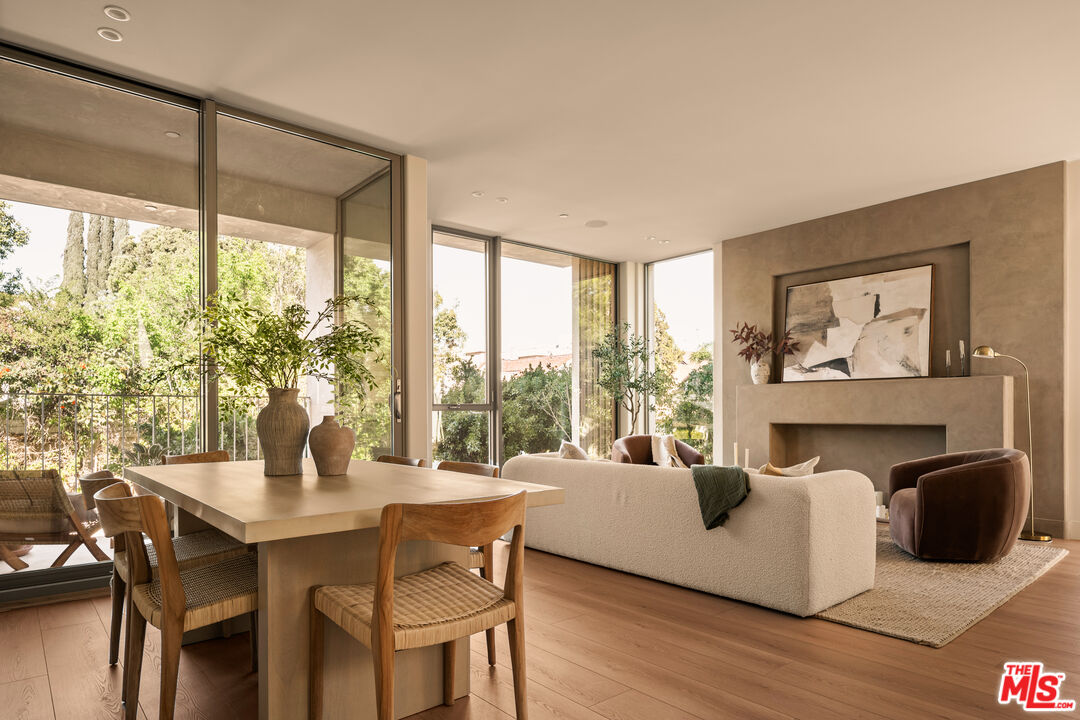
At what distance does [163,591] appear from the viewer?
1.71 m

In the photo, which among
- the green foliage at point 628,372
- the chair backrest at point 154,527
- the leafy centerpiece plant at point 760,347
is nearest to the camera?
the chair backrest at point 154,527

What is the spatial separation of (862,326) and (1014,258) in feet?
4.04

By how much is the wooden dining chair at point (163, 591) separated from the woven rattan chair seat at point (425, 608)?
29cm

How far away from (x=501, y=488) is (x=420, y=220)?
10.3 ft

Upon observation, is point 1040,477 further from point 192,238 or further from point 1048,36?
point 192,238

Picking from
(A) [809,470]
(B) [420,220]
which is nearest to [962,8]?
(A) [809,470]

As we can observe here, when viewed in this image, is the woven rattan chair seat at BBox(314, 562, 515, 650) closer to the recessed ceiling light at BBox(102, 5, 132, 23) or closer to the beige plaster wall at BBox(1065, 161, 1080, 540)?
the recessed ceiling light at BBox(102, 5, 132, 23)

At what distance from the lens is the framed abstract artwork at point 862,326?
559 centimetres

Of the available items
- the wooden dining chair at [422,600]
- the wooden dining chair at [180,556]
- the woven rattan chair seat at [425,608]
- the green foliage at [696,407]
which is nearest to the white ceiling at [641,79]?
the wooden dining chair at [180,556]

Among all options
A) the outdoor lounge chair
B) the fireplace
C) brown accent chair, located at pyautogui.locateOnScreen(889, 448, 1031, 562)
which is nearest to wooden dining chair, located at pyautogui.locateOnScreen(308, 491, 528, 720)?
the outdoor lounge chair

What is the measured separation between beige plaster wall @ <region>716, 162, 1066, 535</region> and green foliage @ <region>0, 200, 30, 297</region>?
239 inches

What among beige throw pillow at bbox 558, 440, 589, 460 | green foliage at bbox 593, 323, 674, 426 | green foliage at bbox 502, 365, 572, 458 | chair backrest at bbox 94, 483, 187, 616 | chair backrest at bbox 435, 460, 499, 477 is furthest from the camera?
green foliage at bbox 593, 323, 674, 426

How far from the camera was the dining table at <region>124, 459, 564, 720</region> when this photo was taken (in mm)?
1632

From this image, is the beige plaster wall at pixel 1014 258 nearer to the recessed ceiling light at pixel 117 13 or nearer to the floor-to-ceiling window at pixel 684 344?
the floor-to-ceiling window at pixel 684 344
